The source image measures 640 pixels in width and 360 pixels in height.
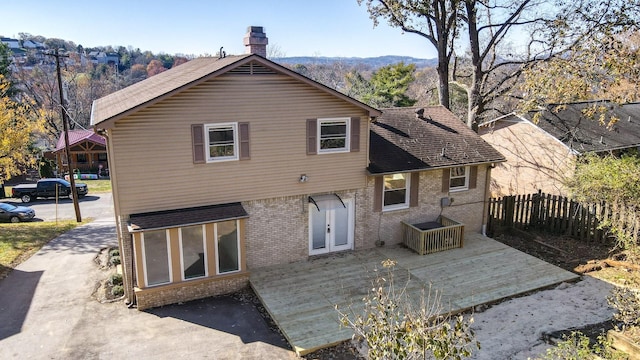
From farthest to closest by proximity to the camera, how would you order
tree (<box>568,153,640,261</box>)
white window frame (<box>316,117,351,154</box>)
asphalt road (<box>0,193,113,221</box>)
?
asphalt road (<box>0,193,113,221</box>) → tree (<box>568,153,640,261</box>) → white window frame (<box>316,117,351,154</box>)

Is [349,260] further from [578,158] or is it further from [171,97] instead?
[578,158]

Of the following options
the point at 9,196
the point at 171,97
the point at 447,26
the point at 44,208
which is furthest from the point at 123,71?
the point at 171,97

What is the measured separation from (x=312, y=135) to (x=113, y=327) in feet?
27.7

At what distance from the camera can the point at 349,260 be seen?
1619 centimetres

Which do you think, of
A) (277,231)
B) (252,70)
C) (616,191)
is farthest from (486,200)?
(252,70)

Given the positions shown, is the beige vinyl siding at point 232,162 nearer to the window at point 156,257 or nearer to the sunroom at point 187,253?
the sunroom at point 187,253

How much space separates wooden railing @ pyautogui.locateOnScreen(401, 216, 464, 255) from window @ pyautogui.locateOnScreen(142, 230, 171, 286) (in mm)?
8964

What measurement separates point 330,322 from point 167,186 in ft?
21.0

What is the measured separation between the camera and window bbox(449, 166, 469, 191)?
18469mm

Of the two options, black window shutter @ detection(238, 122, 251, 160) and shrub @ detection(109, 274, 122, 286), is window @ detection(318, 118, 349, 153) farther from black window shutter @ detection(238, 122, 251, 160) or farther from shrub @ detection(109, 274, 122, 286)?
shrub @ detection(109, 274, 122, 286)

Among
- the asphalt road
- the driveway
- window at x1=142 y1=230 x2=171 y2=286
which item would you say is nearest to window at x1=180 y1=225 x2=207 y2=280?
window at x1=142 y1=230 x2=171 y2=286

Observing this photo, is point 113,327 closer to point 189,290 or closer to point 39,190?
point 189,290

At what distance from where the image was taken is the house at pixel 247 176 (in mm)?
13188

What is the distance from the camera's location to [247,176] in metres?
14.7
